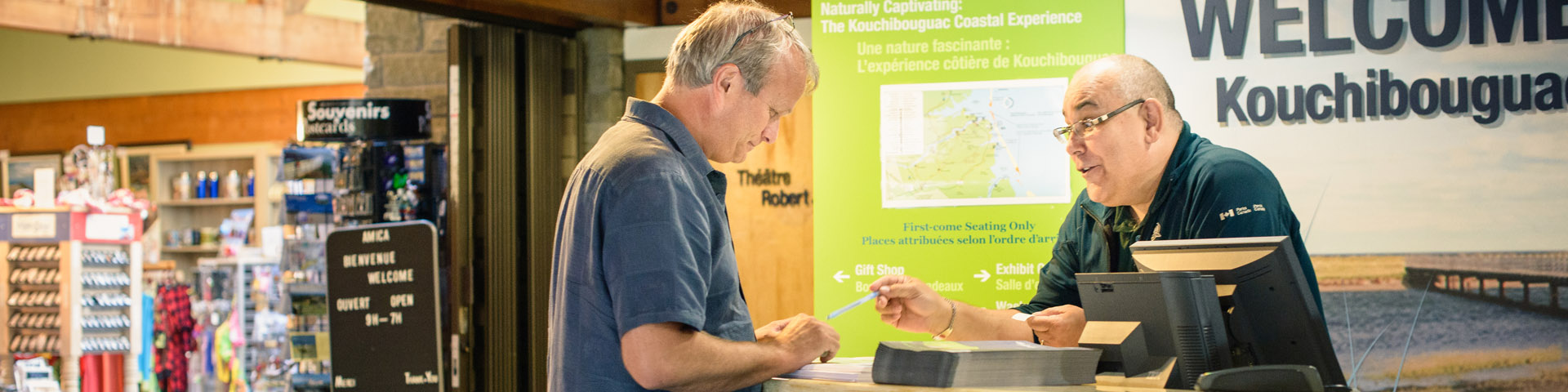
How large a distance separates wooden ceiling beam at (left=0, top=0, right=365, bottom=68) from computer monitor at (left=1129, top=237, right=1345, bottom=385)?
27.0 ft

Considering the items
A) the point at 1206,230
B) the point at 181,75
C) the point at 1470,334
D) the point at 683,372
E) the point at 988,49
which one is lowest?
the point at 1470,334

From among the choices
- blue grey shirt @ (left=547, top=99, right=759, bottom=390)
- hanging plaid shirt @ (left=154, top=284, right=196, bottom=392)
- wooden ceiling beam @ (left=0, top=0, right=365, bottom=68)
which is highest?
wooden ceiling beam @ (left=0, top=0, right=365, bottom=68)

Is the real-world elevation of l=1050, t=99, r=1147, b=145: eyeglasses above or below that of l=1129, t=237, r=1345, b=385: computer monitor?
above

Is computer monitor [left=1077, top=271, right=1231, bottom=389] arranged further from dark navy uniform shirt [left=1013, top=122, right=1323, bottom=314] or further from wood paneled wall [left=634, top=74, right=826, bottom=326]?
wood paneled wall [left=634, top=74, right=826, bottom=326]

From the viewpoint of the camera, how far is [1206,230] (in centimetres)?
242

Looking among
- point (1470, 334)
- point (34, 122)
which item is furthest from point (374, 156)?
point (34, 122)

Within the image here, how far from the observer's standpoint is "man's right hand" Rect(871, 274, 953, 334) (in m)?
2.45

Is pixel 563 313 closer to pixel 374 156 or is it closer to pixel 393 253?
pixel 393 253

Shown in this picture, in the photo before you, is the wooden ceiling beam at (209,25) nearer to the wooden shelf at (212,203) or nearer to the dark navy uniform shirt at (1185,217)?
the wooden shelf at (212,203)

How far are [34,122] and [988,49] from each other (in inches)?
432

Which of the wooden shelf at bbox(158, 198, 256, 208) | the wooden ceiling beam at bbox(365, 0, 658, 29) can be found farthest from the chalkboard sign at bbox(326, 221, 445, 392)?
the wooden shelf at bbox(158, 198, 256, 208)

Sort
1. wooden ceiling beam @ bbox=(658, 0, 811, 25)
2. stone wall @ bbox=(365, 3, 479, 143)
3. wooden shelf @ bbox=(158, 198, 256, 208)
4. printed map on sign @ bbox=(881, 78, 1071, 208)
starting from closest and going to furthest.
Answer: printed map on sign @ bbox=(881, 78, 1071, 208)
wooden ceiling beam @ bbox=(658, 0, 811, 25)
stone wall @ bbox=(365, 3, 479, 143)
wooden shelf @ bbox=(158, 198, 256, 208)

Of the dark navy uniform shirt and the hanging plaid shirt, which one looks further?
the hanging plaid shirt

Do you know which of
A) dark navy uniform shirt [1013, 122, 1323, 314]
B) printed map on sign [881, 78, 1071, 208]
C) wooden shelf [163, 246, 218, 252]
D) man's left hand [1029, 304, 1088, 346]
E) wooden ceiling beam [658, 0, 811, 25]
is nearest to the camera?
dark navy uniform shirt [1013, 122, 1323, 314]
